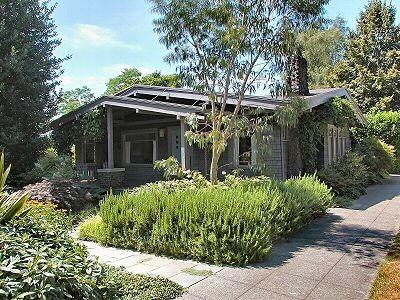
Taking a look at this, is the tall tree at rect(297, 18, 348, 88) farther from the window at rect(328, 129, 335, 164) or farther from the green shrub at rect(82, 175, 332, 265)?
the green shrub at rect(82, 175, 332, 265)

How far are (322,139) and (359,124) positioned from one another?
8.04 meters

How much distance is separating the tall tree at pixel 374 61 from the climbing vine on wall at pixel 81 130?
20996mm

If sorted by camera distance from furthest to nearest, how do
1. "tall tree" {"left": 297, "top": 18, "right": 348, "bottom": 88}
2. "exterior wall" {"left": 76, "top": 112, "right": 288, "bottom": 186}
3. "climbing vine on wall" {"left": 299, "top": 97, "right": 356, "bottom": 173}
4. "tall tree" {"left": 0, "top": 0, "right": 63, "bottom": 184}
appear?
"tall tree" {"left": 297, "top": 18, "right": 348, "bottom": 88}
"tall tree" {"left": 0, "top": 0, "right": 63, "bottom": 184}
"climbing vine on wall" {"left": 299, "top": 97, "right": 356, "bottom": 173}
"exterior wall" {"left": 76, "top": 112, "right": 288, "bottom": 186}

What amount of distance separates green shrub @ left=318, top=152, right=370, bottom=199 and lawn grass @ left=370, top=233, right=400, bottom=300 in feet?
19.6

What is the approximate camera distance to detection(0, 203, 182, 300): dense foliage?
8.11 feet

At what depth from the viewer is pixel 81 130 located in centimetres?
1454

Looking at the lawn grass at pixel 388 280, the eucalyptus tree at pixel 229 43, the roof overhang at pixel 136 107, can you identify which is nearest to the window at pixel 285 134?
the roof overhang at pixel 136 107

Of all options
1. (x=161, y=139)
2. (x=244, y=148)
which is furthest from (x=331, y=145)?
(x=161, y=139)

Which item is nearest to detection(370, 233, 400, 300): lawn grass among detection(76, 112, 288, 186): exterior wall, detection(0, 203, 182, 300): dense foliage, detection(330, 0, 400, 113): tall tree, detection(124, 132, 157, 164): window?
detection(0, 203, 182, 300): dense foliage

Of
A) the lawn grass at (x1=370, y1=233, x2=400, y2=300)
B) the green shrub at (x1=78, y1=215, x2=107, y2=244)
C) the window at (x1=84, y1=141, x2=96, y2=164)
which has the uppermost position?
the window at (x1=84, y1=141, x2=96, y2=164)

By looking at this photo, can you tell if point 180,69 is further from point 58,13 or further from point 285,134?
point 58,13

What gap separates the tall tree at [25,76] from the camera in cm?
1365

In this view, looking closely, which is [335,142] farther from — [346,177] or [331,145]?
[346,177]

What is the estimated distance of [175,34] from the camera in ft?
29.3
